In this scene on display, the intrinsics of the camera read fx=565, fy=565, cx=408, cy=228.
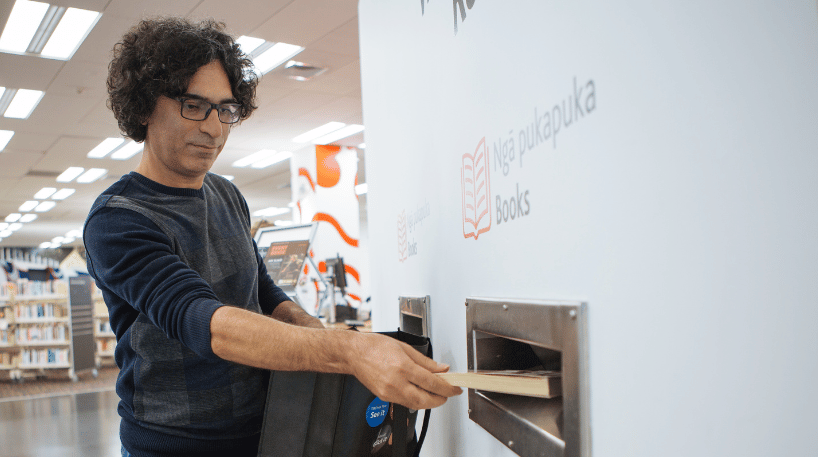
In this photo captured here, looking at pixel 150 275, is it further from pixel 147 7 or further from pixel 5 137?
pixel 5 137

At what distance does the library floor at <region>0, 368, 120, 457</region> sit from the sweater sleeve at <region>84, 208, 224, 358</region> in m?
4.21

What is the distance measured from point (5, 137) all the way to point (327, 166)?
3882 mm

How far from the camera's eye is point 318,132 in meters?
7.49

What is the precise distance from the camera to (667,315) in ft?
1.72

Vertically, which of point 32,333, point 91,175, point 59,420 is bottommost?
point 59,420

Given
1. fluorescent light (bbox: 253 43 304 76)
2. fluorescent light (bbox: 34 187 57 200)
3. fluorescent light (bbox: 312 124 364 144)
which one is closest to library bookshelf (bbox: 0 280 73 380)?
fluorescent light (bbox: 34 187 57 200)

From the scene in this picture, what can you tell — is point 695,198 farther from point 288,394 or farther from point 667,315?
point 288,394

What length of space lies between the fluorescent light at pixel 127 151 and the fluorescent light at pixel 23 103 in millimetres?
1357

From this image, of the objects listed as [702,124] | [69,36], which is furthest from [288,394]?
[69,36]

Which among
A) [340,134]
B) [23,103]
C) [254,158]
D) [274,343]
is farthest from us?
[254,158]

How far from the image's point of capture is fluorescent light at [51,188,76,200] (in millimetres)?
9875

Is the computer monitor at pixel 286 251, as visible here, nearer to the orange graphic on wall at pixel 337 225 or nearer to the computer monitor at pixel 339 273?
the computer monitor at pixel 339 273

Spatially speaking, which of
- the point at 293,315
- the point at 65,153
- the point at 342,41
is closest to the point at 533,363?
the point at 293,315

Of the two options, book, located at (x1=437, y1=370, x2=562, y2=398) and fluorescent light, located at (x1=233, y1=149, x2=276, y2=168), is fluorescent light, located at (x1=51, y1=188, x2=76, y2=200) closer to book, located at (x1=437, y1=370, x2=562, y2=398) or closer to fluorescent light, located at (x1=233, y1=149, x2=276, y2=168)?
fluorescent light, located at (x1=233, y1=149, x2=276, y2=168)
